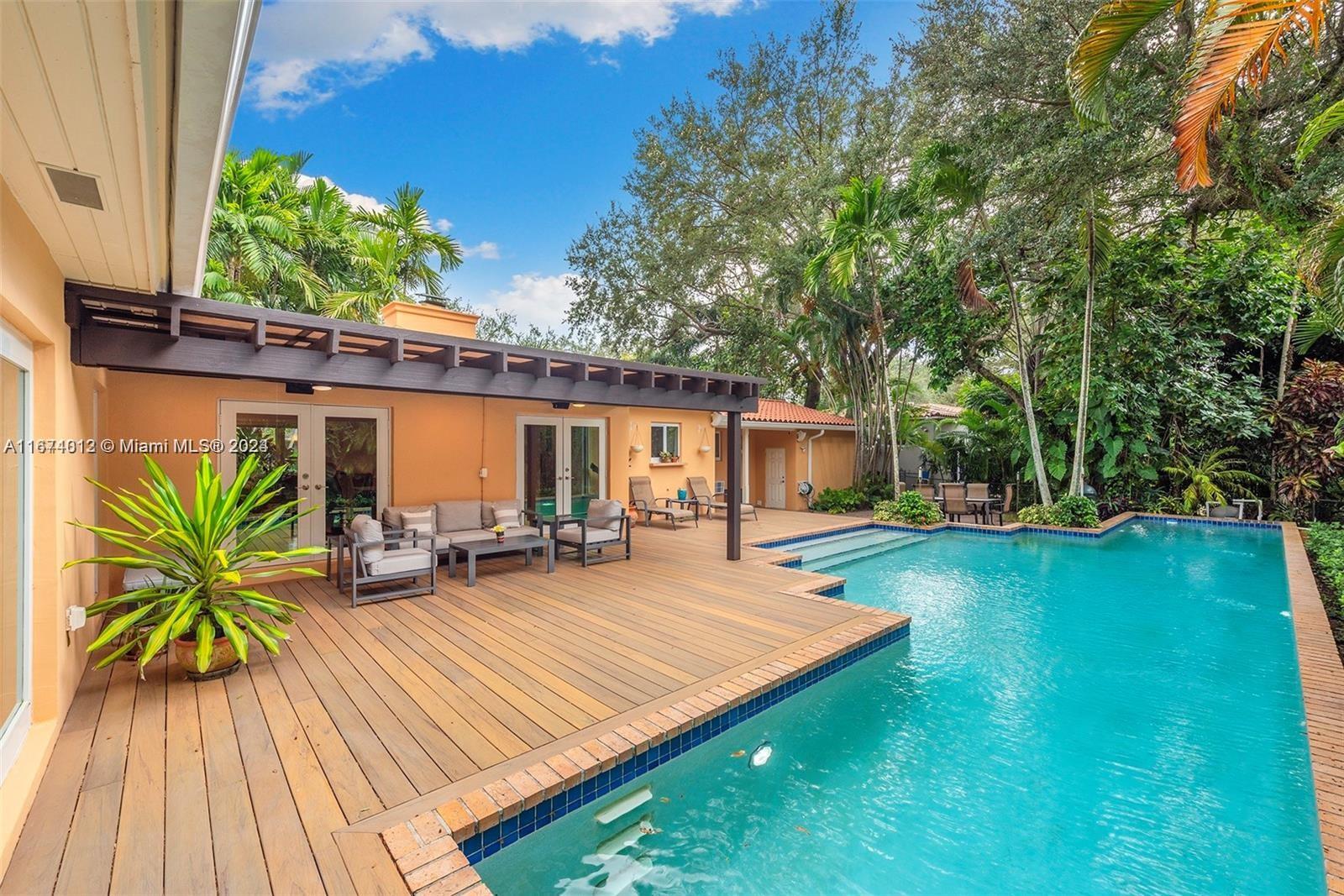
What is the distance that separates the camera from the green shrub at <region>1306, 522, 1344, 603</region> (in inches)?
266

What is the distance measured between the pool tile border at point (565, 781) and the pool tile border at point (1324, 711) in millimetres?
2624

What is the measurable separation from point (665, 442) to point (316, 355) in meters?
9.19

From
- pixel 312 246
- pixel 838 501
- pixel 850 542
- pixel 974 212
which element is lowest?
pixel 850 542

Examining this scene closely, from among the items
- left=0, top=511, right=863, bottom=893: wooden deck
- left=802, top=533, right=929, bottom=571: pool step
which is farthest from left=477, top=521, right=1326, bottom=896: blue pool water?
left=802, top=533, right=929, bottom=571: pool step

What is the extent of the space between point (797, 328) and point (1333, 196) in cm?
944

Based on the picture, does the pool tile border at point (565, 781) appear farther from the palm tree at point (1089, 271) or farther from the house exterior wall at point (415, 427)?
the palm tree at point (1089, 271)

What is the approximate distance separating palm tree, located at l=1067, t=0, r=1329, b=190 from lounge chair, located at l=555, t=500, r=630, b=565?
6906mm

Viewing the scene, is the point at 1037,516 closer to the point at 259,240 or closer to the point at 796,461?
the point at 796,461

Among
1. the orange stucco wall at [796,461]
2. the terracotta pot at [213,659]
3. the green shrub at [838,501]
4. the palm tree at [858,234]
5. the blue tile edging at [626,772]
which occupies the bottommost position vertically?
the blue tile edging at [626,772]

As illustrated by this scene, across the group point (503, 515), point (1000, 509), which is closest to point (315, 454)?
point (503, 515)

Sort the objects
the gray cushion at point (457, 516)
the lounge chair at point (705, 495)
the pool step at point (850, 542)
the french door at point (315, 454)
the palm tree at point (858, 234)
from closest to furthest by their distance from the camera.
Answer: the french door at point (315, 454) → the gray cushion at point (457, 516) → the pool step at point (850, 542) → the palm tree at point (858, 234) → the lounge chair at point (705, 495)

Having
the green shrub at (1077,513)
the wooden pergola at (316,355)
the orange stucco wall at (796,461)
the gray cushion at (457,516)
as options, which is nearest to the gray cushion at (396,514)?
the gray cushion at (457,516)

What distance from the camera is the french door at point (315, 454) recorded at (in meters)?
6.55

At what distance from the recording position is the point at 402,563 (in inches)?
236
